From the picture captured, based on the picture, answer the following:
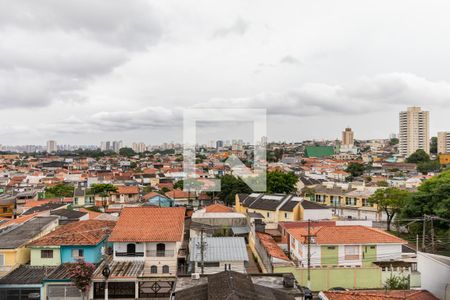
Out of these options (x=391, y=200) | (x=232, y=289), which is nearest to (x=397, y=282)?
(x=232, y=289)

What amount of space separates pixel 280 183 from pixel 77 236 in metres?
20.8

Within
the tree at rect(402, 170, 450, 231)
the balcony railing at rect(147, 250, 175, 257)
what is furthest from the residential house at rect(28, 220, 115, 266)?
the tree at rect(402, 170, 450, 231)

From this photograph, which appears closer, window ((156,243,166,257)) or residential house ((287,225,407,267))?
window ((156,243,166,257))

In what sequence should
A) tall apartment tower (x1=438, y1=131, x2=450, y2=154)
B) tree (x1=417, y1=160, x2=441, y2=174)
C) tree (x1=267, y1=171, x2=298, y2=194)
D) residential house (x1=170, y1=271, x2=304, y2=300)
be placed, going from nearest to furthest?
residential house (x1=170, y1=271, x2=304, y2=300)
tree (x1=267, y1=171, x2=298, y2=194)
tree (x1=417, y1=160, x2=441, y2=174)
tall apartment tower (x1=438, y1=131, x2=450, y2=154)

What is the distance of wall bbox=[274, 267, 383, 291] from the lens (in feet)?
47.6

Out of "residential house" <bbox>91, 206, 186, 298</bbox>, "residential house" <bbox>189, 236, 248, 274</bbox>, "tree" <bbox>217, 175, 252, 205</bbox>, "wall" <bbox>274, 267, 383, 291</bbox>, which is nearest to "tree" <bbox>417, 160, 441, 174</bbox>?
"tree" <bbox>217, 175, 252, 205</bbox>

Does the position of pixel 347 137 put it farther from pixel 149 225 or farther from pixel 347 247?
pixel 149 225

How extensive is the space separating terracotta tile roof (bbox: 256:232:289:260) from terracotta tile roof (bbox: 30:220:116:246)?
23.1 feet

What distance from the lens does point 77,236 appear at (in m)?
15.6

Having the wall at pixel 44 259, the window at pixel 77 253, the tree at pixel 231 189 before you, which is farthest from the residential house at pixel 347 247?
the tree at pixel 231 189

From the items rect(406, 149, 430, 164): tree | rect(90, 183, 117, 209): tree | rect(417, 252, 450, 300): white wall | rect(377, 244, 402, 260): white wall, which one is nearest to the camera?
rect(417, 252, 450, 300): white wall

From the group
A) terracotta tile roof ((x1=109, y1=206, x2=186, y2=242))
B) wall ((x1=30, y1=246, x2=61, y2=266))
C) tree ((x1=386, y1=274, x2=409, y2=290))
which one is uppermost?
terracotta tile roof ((x1=109, y1=206, x2=186, y2=242))

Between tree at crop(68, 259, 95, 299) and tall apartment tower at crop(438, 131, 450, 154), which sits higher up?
tall apartment tower at crop(438, 131, 450, 154)

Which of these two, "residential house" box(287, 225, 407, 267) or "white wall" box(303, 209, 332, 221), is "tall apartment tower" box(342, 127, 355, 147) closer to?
"white wall" box(303, 209, 332, 221)
